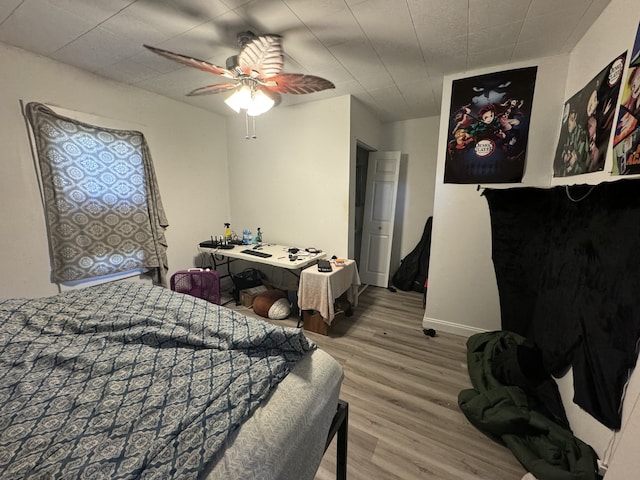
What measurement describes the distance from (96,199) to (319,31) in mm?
2423

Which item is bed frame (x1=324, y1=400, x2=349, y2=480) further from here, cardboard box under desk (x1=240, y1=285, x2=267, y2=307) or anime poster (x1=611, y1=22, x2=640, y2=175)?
cardboard box under desk (x1=240, y1=285, x2=267, y2=307)

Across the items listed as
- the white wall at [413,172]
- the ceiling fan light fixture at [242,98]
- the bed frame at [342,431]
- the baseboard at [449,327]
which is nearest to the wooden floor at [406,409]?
the baseboard at [449,327]

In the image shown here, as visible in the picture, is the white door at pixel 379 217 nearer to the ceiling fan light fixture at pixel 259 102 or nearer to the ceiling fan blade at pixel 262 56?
the ceiling fan light fixture at pixel 259 102

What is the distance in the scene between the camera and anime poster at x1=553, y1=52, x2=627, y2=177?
1.27 m

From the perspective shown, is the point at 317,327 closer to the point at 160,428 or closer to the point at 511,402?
the point at 511,402

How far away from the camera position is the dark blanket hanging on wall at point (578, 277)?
3.28 feet

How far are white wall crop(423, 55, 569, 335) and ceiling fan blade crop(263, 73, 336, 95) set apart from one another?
129 centimetres

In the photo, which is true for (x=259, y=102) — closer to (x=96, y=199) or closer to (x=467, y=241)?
(x=96, y=199)

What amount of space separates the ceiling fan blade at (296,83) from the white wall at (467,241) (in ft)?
4.23

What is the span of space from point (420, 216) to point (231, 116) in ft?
10.0

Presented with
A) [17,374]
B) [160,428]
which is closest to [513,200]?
[160,428]

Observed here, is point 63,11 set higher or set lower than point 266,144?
higher

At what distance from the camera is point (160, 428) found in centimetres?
71

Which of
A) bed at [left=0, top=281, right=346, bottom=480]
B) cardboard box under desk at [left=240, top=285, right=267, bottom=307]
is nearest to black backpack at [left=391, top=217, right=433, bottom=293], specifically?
cardboard box under desk at [left=240, top=285, right=267, bottom=307]
